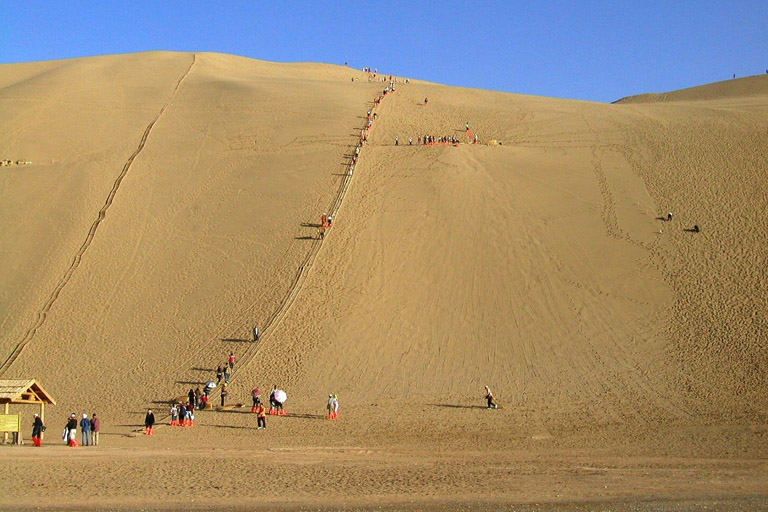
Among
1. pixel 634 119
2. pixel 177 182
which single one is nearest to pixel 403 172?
pixel 177 182

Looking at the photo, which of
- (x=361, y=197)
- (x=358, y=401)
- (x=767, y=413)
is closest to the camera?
(x=767, y=413)

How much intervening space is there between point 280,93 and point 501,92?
1643 cm

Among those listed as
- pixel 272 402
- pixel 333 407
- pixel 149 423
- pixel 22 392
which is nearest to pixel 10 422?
pixel 22 392

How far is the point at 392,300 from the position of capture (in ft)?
91.4

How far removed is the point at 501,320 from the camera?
87.2ft

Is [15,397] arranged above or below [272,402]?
above

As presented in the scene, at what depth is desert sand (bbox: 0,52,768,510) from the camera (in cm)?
1436

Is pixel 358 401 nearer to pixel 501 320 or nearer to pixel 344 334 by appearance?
pixel 344 334

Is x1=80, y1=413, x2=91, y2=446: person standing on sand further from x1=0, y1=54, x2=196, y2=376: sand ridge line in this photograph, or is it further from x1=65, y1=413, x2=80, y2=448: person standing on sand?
x1=0, y1=54, x2=196, y2=376: sand ridge line

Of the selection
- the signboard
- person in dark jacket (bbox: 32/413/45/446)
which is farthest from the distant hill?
the signboard

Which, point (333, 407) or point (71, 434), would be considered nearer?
point (71, 434)

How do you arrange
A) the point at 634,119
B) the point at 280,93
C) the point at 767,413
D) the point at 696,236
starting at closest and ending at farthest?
1. the point at 767,413
2. the point at 696,236
3. the point at 634,119
4. the point at 280,93

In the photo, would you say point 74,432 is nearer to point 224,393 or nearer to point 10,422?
point 10,422

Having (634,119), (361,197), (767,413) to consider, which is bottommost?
(767,413)
